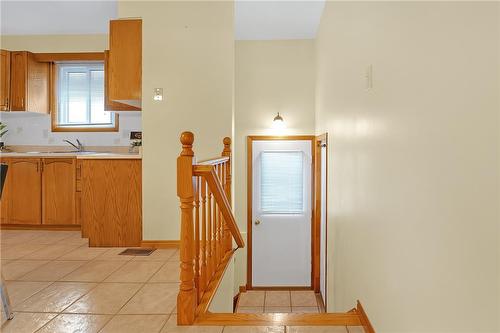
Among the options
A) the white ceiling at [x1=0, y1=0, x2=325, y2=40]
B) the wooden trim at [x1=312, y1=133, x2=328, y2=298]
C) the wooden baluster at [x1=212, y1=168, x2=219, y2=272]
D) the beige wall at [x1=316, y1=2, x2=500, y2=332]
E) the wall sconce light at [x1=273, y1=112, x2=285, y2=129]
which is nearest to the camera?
the beige wall at [x1=316, y1=2, x2=500, y2=332]

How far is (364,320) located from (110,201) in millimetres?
2522

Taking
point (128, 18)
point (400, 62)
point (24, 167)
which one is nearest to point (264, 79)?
point (128, 18)

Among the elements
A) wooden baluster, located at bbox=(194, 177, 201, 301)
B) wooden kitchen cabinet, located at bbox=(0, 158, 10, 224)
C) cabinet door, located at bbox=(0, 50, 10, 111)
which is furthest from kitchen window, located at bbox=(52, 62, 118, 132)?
wooden baluster, located at bbox=(194, 177, 201, 301)

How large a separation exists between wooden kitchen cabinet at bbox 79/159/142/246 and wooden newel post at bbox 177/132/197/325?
1.78 meters

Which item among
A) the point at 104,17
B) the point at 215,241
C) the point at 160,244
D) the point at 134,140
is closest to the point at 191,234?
the point at 215,241

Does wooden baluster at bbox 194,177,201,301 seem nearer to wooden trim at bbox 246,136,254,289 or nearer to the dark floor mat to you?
the dark floor mat

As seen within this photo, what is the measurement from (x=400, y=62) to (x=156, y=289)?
2057 millimetres

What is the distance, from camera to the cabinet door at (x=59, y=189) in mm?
4508

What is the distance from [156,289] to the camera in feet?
8.59

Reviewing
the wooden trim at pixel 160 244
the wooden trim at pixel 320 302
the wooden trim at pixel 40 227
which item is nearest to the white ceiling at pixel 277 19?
the wooden trim at pixel 160 244

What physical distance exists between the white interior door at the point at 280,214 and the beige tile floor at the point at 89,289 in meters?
2.02

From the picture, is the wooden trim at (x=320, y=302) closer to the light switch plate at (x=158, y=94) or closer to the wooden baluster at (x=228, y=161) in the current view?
the wooden baluster at (x=228, y=161)

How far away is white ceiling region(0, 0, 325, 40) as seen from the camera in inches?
165

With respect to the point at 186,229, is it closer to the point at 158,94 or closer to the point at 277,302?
the point at 158,94
